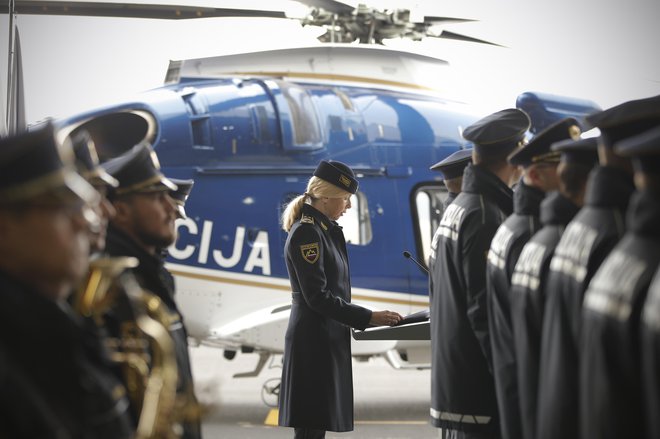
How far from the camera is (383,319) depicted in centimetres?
516

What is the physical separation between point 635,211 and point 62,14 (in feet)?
25.0

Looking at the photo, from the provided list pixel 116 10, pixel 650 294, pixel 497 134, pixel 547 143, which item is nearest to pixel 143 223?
pixel 547 143

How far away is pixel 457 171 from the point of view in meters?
5.42

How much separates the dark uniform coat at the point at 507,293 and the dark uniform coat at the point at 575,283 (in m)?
0.73

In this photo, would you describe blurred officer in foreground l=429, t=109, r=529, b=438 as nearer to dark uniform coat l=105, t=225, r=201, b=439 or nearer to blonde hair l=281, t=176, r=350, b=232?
blonde hair l=281, t=176, r=350, b=232

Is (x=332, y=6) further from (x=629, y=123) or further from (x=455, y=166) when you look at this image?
(x=629, y=123)

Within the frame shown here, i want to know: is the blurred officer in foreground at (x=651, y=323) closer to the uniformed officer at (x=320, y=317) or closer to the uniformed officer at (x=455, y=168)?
the uniformed officer at (x=320, y=317)

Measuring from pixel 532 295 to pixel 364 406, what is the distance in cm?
621

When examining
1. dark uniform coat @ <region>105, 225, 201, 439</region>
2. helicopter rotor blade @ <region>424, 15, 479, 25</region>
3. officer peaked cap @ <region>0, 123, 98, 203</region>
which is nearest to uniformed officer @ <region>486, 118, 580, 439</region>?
dark uniform coat @ <region>105, 225, 201, 439</region>

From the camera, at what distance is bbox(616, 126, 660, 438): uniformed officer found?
2064 mm

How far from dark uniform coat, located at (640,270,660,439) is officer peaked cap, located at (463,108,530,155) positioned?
221 cm

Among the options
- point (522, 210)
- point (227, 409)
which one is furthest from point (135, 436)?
point (227, 409)

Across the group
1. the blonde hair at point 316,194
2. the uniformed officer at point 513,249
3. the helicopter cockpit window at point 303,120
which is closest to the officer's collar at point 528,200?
the uniformed officer at point 513,249

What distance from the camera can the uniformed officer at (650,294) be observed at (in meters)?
2.06
